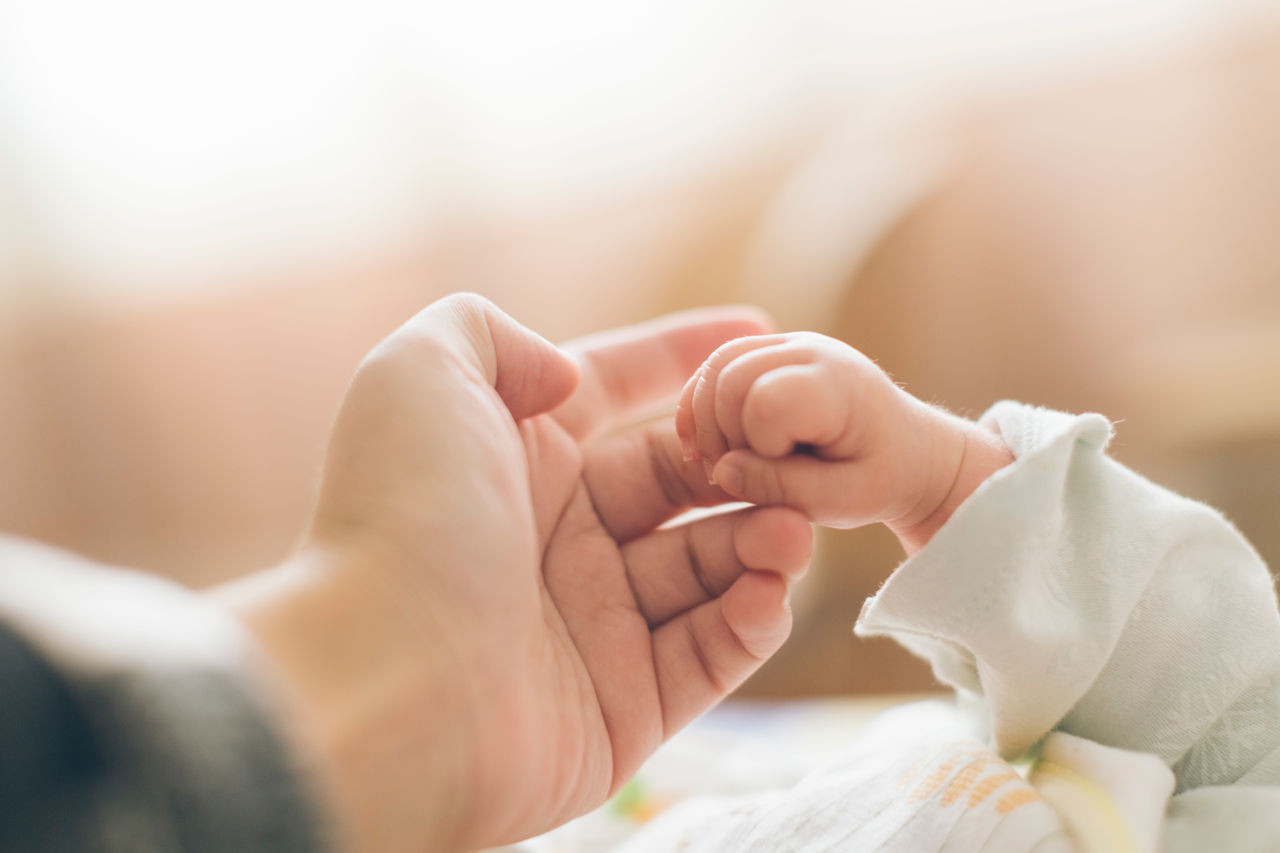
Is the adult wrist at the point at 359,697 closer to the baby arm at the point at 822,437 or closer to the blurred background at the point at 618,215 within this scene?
the baby arm at the point at 822,437

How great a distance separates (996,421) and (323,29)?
1113mm

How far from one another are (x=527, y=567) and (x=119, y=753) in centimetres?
22

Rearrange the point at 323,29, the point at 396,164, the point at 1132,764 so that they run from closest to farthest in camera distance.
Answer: the point at 1132,764, the point at 323,29, the point at 396,164

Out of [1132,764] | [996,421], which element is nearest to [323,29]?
[996,421]

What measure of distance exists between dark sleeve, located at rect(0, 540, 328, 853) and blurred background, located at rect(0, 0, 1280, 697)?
715 mm

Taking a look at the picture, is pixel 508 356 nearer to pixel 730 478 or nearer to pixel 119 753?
pixel 730 478

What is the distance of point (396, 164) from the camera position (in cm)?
137

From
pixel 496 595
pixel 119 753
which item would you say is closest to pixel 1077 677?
pixel 496 595

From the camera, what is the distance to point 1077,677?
1.48ft

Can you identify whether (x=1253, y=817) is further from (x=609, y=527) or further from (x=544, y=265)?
(x=544, y=265)

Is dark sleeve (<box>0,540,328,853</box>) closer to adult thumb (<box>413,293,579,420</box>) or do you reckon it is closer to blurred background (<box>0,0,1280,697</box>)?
adult thumb (<box>413,293,579,420</box>)

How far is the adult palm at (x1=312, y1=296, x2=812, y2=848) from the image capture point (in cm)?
40

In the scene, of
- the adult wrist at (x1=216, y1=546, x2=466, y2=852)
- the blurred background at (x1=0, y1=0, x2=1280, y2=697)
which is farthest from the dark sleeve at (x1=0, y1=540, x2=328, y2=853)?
the blurred background at (x1=0, y1=0, x2=1280, y2=697)

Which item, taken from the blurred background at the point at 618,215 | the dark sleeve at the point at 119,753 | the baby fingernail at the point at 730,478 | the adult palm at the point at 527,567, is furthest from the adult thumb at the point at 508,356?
the blurred background at the point at 618,215
